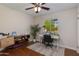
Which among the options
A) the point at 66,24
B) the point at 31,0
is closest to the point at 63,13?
the point at 66,24

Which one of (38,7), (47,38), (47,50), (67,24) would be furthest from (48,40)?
(38,7)

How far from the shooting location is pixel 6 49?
1.35 m

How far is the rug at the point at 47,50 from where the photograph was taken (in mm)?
1341

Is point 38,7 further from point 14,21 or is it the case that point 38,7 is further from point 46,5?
point 14,21

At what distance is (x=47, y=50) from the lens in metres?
1.40

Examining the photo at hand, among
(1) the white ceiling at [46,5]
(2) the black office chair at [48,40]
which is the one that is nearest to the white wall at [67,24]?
(1) the white ceiling at [46,5]

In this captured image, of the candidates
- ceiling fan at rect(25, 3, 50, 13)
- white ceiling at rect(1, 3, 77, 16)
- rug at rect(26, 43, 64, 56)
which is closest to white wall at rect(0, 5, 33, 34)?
white ceiling at rect(1, 3, 77, 16)

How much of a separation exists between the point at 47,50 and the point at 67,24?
1.95ft

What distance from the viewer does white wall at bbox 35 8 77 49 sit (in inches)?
51.4

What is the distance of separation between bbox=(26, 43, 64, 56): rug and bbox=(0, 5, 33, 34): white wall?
0.34 meters

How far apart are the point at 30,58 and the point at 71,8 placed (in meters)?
1.07

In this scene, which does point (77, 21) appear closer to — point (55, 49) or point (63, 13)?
point (63, 13)

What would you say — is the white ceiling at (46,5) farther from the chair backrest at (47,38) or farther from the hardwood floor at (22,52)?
the hardwood floor at (22,52)

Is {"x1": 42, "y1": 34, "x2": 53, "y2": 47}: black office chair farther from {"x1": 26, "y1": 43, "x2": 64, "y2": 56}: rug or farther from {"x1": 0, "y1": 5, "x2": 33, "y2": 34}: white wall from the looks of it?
{"x1": 0, "y1": 5, "x2": 33, "y2": 34}: white wall
